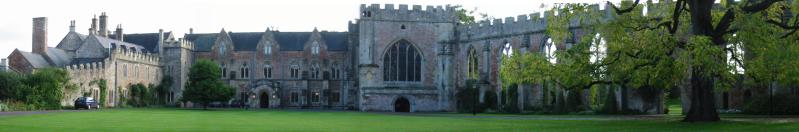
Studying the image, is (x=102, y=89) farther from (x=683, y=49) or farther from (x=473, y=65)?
(x=683, y=49)

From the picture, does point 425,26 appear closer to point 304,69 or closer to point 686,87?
point 304,69

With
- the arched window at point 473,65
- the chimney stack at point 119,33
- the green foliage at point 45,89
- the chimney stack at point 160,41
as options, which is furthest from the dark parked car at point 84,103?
the arched window at point 473,65

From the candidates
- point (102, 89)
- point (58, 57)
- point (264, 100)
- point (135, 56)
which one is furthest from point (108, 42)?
point (264, 100)

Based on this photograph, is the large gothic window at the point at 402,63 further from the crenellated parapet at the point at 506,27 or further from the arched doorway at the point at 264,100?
the arched doorway at the point at 264,100

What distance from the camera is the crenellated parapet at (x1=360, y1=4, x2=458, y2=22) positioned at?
196 ft

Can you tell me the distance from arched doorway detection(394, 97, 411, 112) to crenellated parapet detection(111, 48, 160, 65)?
21705 mm

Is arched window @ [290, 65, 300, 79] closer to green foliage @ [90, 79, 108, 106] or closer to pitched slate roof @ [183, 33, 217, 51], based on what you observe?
pitched slate roof @ [183, 33, 217, 51]

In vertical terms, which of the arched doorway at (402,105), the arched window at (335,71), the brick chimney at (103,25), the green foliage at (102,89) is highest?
the brick chimney at (103,25)

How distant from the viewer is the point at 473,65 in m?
56.5

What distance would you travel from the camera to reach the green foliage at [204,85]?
60.6m

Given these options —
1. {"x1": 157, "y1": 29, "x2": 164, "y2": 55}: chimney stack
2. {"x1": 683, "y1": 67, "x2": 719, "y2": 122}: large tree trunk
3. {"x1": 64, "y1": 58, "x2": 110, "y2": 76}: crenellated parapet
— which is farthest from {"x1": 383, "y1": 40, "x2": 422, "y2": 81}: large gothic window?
{"x1": 683, "y1": 67, "x2": 719, "y2": 122}: large tree trunk

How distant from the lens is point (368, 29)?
196 feet

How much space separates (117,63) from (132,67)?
2840 mm

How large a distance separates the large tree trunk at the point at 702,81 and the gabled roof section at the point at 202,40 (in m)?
55.8
